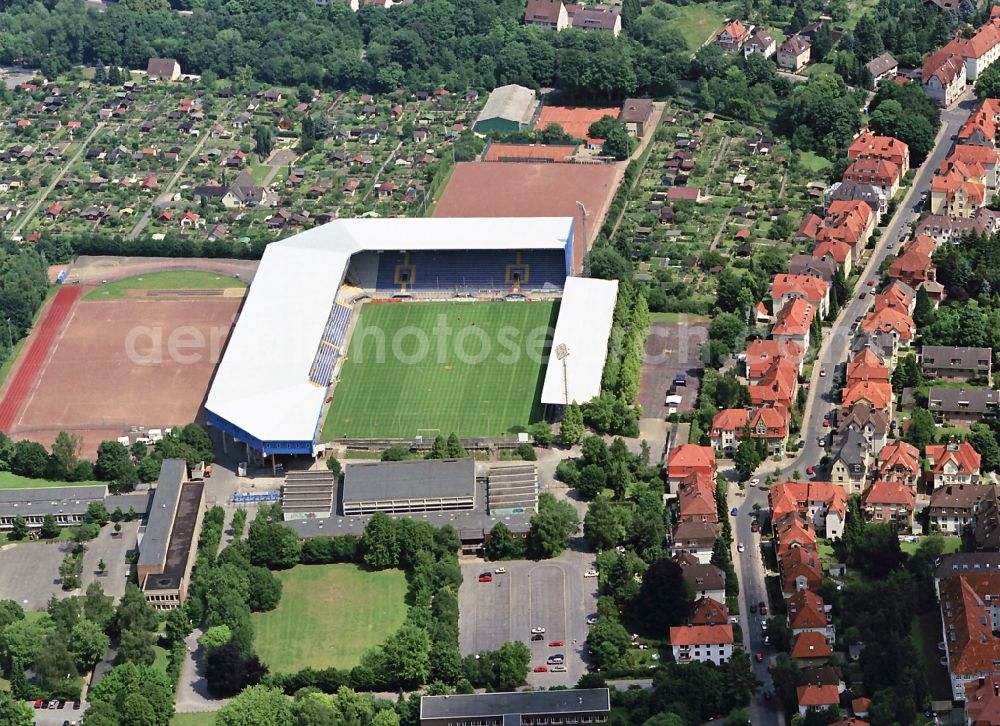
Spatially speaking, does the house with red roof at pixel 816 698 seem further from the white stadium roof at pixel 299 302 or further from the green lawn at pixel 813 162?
the green lawn at pixel 813 162

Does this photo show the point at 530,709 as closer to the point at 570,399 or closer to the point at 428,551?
the point at 428,551

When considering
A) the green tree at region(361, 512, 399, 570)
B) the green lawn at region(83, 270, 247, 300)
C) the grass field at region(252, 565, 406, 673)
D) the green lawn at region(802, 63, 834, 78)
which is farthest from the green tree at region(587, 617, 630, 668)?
the green lawn at region(802, 63, 834, 78)

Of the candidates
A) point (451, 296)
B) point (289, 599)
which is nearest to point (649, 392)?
point (451, 296)

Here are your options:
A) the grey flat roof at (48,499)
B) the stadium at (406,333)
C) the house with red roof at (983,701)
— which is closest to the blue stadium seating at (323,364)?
the stadium at (406,333)

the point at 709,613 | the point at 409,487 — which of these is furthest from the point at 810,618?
the point at 409,487

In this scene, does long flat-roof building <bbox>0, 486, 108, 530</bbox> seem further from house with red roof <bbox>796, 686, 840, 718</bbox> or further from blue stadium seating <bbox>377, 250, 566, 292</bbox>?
house with red roof <bbox>796, 686, 840, 718</bbox>

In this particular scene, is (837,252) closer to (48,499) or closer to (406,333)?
(406,333)
